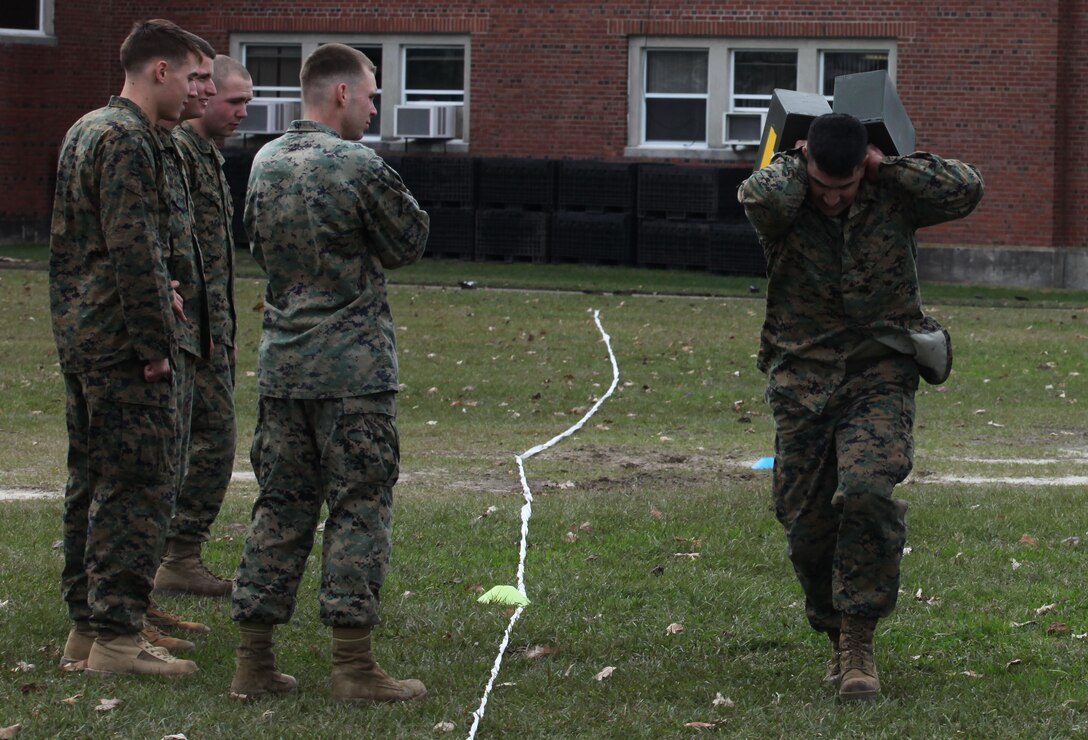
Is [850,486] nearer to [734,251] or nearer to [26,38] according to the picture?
[734,251]

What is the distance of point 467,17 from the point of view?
2750cm

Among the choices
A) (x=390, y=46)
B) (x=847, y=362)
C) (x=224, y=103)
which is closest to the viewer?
(x=847, y=362)

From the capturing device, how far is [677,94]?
27406 millimetres

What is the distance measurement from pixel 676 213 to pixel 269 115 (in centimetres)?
798

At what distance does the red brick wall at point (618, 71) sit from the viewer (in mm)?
25641

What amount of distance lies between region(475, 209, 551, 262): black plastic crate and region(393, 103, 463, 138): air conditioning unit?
2.13m

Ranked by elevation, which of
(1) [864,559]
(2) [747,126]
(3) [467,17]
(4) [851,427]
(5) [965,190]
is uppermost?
(3) [467,17]

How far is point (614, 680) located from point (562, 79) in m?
22.6

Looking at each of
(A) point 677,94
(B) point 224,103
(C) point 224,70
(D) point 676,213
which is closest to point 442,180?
(D) point 676,213

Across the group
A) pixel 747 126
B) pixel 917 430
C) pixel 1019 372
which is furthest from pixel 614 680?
pixel 747 126

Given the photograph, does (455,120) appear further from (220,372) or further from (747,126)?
(220,372)

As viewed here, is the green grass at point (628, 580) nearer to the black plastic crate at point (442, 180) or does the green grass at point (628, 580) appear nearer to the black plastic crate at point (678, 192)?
the black plastic crate at point (678, 192)

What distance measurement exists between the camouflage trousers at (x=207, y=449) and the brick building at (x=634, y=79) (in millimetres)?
19352

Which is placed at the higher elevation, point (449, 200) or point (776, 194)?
point (449, 200)
